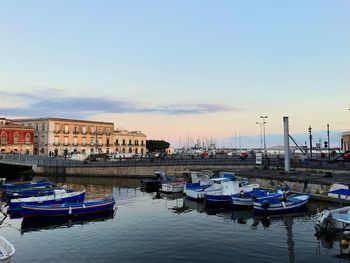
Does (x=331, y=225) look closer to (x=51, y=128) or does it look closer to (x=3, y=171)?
(x=3, y=171)

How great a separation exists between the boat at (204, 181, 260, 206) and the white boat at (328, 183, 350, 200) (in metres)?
9.81

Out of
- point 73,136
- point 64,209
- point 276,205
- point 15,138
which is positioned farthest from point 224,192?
point 73,136

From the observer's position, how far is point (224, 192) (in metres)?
46.8

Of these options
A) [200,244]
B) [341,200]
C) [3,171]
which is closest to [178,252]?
[200,244]

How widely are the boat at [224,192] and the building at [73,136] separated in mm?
83047

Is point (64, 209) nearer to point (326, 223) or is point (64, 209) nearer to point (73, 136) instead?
point (326, 223)

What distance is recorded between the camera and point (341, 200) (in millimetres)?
41406

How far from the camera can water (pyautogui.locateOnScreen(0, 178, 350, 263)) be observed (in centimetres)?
2605

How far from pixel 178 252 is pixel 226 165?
1975 inches

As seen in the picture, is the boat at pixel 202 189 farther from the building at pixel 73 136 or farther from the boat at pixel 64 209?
the building at pixel 73 136

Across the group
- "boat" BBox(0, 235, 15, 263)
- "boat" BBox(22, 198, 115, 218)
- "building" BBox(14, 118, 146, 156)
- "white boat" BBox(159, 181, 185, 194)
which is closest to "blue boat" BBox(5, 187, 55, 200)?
"boat" BBox(22, 198, 115, 218)

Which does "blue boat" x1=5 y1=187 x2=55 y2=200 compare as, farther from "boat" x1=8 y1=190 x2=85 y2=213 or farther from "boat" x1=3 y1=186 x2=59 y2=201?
"boat" x1=8 y1=190 x2=85 y2=213

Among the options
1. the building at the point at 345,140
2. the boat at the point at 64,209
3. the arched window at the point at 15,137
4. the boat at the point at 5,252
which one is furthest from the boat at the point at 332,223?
the arched window at the point at 15,137

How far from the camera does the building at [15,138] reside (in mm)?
119188
